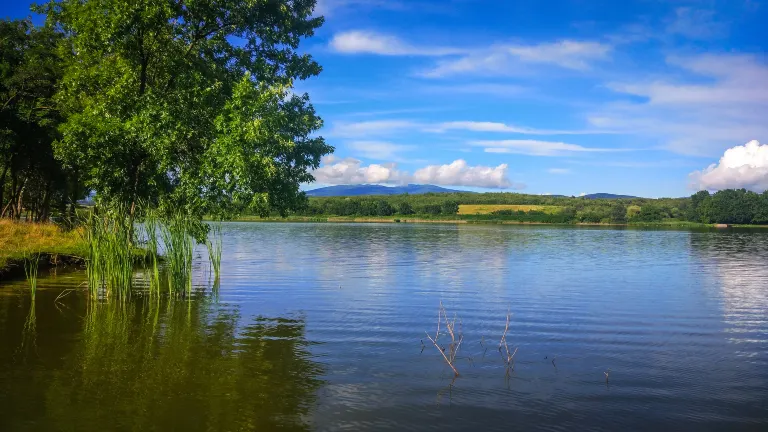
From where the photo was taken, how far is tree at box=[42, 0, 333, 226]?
794 inches

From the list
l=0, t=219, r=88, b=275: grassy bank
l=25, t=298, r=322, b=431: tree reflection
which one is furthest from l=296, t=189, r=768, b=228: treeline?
l=25, t=298, r=322, b=431: tree reflection

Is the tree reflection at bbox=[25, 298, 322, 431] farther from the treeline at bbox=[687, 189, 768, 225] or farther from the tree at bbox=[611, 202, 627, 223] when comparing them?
the treeline at bbox=[687, 189, 768, 225]

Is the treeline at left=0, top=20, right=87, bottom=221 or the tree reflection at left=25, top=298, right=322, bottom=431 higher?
the treeline at left=0, top=20, right=87, bottom=221

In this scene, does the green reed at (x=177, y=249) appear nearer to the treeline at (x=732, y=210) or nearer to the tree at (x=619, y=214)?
the tree at (x=619, y=214)

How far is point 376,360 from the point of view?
12086 mm

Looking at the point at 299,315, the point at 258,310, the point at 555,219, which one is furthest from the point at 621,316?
the point at 555,219

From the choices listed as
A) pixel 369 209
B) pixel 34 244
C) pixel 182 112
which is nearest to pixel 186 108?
pixel 182 112

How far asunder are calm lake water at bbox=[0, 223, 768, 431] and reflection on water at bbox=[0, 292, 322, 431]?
0.14ft

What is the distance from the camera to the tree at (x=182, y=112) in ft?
66.2

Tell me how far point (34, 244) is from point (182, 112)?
11377 millimetres

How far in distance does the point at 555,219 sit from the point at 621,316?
510ft

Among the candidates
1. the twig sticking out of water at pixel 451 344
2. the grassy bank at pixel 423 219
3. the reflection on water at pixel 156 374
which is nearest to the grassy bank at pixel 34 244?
the reflection on water at pixel 156 374

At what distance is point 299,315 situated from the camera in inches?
685

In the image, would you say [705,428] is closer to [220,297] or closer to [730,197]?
[220,297]
